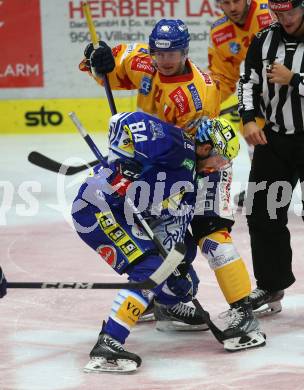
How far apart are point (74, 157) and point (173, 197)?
3.86 metres

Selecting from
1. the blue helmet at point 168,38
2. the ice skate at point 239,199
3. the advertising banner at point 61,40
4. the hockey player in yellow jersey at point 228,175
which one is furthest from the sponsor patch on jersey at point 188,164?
the advertising banner at point 61,40

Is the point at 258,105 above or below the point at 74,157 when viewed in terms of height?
above

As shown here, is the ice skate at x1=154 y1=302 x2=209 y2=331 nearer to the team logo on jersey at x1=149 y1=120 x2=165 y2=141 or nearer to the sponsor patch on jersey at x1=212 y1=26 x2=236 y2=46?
the team logo on jersey at x1=149 y1=120 x2=165 y2=141

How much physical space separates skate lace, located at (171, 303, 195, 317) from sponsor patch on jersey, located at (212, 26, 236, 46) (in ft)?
7.15

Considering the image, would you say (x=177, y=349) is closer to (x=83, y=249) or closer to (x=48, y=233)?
(x=83, y=249)

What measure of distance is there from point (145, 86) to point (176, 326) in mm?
966

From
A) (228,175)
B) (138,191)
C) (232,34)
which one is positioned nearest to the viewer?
(138,191)

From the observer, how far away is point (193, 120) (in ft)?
13.1

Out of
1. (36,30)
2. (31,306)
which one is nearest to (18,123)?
(36,30)

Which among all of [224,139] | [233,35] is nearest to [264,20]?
[233,35]

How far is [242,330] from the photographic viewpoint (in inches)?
149

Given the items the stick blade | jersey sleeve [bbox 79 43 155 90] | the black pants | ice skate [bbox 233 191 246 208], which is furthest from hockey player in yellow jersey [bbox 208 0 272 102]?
the stick blade

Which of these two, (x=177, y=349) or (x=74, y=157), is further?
(x=74, y=157)

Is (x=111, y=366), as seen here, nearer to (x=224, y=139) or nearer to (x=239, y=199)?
(x=224, y=139)
